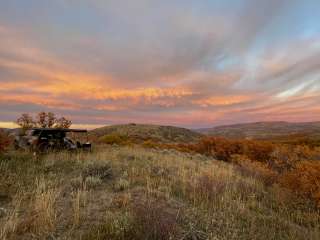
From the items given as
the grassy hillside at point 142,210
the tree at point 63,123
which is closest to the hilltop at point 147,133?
the tree at point 63,123

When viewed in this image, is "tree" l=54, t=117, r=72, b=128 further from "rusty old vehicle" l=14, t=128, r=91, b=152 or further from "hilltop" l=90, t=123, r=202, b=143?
"hilltop" l=90, t=123, r=202, b=143

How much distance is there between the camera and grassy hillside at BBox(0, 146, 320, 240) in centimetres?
385

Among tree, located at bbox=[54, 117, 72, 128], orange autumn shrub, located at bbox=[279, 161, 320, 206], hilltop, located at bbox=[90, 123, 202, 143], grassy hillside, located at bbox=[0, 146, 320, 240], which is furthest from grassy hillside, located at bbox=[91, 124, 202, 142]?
grassy hillside, located at bbox=[0, 146, 320, 240]

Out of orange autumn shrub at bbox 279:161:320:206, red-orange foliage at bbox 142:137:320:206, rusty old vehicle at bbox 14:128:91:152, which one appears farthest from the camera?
rusty old vehicle at bbox 14:128:91:152

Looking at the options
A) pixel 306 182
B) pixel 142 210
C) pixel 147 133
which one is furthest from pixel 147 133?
pixel 142 210

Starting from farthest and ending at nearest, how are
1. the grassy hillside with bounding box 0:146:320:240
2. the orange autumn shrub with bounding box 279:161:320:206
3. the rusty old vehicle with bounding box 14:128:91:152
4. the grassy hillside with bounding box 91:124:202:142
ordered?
1. the grassy hillside with bounding box 91:124:202:142
2. the rusty old vehicle with bounding box 14:128:91:152
3. the orange autumn shrub with bounding box 279:161:320:206
4. the grassy hillside with bounding box 0:146:320:240

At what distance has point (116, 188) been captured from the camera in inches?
261

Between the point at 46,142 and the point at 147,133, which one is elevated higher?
the point at 46,142

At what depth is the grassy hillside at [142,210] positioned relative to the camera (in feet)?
12.6

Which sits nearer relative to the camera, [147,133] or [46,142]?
[46,142]

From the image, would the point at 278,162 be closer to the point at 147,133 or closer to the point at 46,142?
the point at 46,142

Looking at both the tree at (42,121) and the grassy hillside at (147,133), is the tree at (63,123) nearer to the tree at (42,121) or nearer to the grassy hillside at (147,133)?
the tree at (42,121)

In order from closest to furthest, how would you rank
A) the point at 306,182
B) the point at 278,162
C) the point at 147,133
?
1. the point at 306,182
2. the point at 278,162
3. the point at 147,133

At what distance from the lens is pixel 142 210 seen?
4293mm
